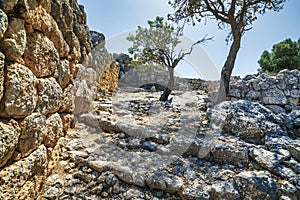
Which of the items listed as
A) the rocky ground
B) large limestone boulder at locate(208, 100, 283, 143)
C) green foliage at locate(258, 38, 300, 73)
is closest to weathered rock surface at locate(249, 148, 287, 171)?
the rocky ground

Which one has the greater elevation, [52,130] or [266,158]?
[52,130]

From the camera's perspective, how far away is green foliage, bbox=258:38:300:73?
9859 mm

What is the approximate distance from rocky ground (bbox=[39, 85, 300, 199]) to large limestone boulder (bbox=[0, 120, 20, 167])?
638 millimetres

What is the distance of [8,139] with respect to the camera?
1.15 meters

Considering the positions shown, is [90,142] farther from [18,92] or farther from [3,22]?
[3,22]

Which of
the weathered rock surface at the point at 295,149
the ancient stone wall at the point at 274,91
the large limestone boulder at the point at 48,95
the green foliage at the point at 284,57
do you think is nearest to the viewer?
the large limestone boulder at the point at 48,95

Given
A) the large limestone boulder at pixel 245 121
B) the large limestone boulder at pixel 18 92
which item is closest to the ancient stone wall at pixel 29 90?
the large limestone boulder at pixel 18 92

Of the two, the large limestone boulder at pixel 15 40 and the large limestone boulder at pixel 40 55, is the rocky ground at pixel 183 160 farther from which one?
the large limestone boulder at pixel 15 40

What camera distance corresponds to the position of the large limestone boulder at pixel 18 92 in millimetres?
1150

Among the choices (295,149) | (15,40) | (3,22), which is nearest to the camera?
(3,22)

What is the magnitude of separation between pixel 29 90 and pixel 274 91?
16.8 ft

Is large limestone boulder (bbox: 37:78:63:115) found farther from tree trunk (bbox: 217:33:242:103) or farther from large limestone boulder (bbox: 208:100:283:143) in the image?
tree trunk (bbox: 217:33:242:103)

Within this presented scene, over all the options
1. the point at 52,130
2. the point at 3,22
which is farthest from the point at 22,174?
the point at 3,22

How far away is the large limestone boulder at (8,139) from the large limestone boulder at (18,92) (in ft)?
0.26
